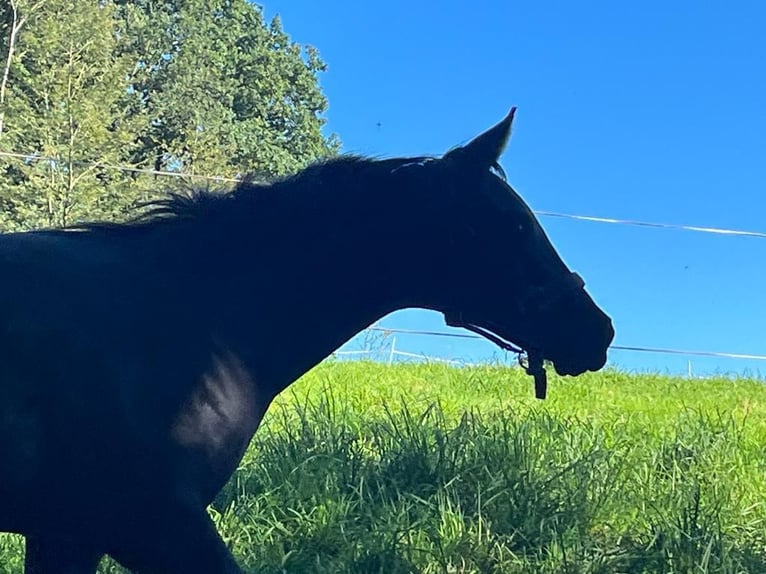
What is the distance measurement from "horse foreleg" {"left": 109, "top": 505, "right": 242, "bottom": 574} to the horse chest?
0.30ft

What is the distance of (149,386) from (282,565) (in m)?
1.80

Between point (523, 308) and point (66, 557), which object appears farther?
point (523, 308)

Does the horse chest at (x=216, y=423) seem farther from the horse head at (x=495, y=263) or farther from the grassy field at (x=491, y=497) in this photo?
the grassy field at (x=491, y=497)

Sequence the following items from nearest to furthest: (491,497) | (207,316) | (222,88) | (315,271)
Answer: (207,316) < (315,271) < (491,497) < (222,88)

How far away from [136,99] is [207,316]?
93.4ft

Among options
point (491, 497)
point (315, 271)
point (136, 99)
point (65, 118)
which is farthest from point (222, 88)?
point (315, 271)

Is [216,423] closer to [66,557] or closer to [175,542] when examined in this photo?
[175,542]

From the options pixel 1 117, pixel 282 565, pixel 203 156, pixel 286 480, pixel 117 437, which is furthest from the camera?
pixel 203 156

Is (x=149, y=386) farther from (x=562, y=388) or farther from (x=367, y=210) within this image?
(x=562, y=388)

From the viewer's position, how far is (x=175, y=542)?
2.29 meters

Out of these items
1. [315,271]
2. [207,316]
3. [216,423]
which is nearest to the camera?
[216,423]

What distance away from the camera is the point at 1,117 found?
2336 cm

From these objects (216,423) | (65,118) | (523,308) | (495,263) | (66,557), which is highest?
(65,118)

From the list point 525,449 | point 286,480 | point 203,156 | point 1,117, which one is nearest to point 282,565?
point 286,480
